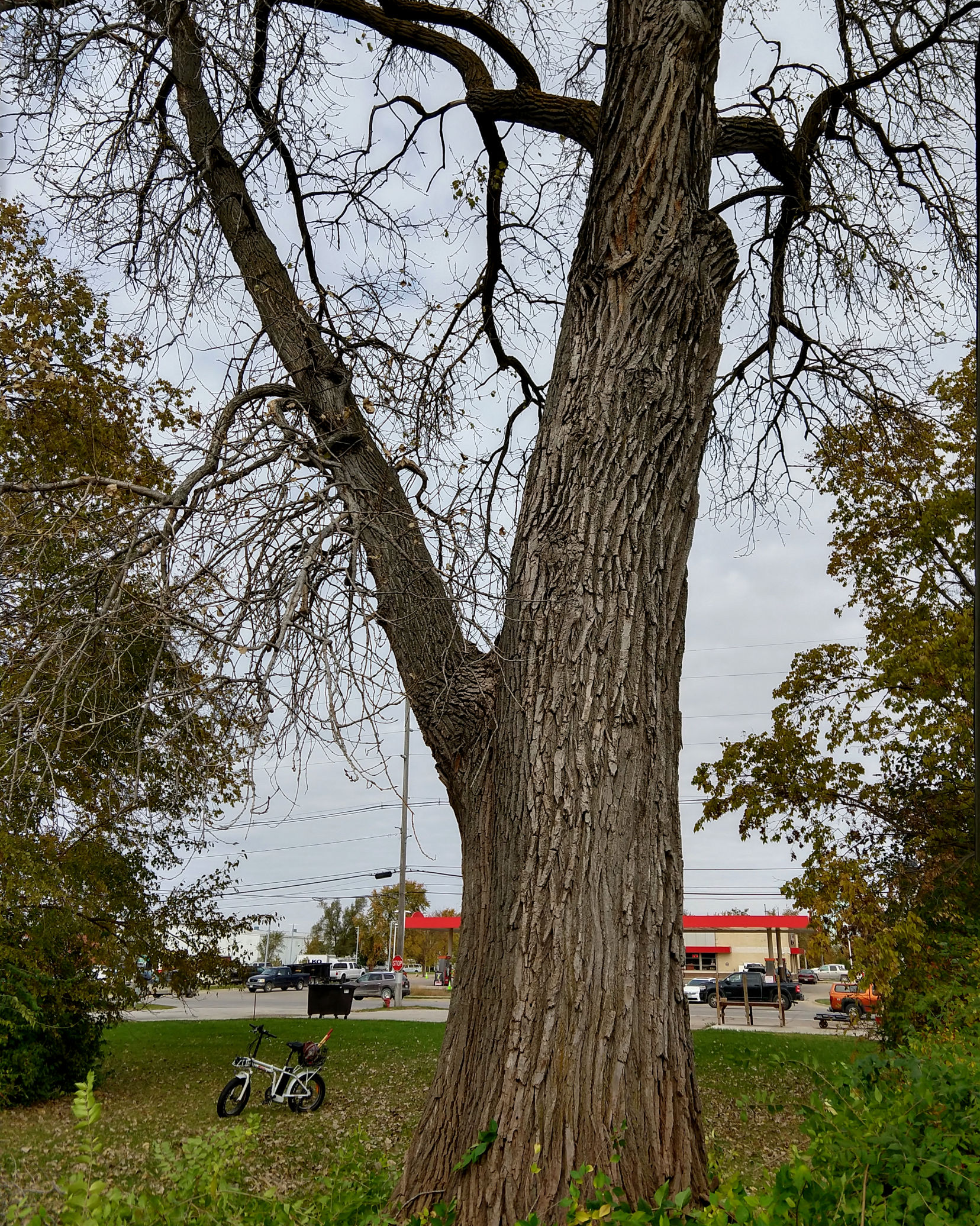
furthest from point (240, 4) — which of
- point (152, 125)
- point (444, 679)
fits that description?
point (444, 679)

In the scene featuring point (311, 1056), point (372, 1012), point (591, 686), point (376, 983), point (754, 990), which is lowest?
point (376, 983)

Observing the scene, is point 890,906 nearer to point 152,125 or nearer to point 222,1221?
point 222,1221

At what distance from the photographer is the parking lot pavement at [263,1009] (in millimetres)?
22312

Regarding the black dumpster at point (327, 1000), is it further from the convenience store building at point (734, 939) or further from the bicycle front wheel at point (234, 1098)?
the convenience store building at point (734, 939)

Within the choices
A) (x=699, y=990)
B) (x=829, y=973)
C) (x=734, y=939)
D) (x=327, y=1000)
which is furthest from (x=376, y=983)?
(x=829, y=973)

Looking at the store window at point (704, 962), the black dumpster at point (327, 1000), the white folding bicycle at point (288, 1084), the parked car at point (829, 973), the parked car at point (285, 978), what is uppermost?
the white folding bicycle at point (288, 1084)

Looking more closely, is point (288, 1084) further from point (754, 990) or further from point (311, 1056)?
point (754, 990)

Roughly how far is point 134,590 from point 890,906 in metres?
8.20

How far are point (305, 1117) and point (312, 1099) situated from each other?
1.03 ft

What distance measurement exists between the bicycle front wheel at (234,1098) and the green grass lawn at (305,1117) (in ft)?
0.46

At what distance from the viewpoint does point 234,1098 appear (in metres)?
9.01

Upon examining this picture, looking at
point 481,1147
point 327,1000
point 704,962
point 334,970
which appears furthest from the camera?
point 704,962

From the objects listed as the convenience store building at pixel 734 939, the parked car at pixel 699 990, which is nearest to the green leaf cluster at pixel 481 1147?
the parked car at pixel 699 990

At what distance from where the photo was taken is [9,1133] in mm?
8156
